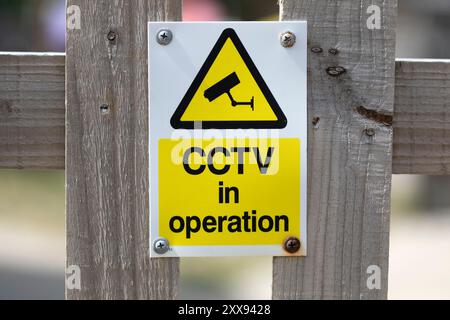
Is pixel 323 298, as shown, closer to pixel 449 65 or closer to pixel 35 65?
pixel 449 65

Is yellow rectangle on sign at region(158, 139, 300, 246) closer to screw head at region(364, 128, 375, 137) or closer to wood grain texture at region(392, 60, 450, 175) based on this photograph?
screw head at region(364, 128, 375, 137)

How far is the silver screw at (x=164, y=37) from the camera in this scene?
143 centimetres

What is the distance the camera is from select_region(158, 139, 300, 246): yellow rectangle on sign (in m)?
1.45

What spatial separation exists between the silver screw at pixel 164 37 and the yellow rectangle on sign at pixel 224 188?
0.19 metres

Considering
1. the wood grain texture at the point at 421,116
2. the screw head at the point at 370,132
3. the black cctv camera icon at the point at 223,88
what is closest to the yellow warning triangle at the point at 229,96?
the black cctv camera icon at the point at 223,88

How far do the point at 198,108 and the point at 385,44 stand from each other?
1.25ft

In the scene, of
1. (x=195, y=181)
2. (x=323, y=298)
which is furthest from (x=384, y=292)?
(x=195, y=181)

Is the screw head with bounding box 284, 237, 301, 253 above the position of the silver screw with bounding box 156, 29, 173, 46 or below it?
below

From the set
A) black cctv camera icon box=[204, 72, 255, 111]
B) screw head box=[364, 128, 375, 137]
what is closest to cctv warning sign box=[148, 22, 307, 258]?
black cctv camera icon box=[204, 72, 255, 111]

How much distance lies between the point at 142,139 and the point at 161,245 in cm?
21

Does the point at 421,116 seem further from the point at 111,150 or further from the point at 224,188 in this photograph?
the point at 111,150

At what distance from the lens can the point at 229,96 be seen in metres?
1.44

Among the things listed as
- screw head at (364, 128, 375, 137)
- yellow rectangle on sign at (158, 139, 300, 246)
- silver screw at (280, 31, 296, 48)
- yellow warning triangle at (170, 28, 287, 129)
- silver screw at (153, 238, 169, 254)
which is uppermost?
silver screw at (280, 31, 296, 48)
